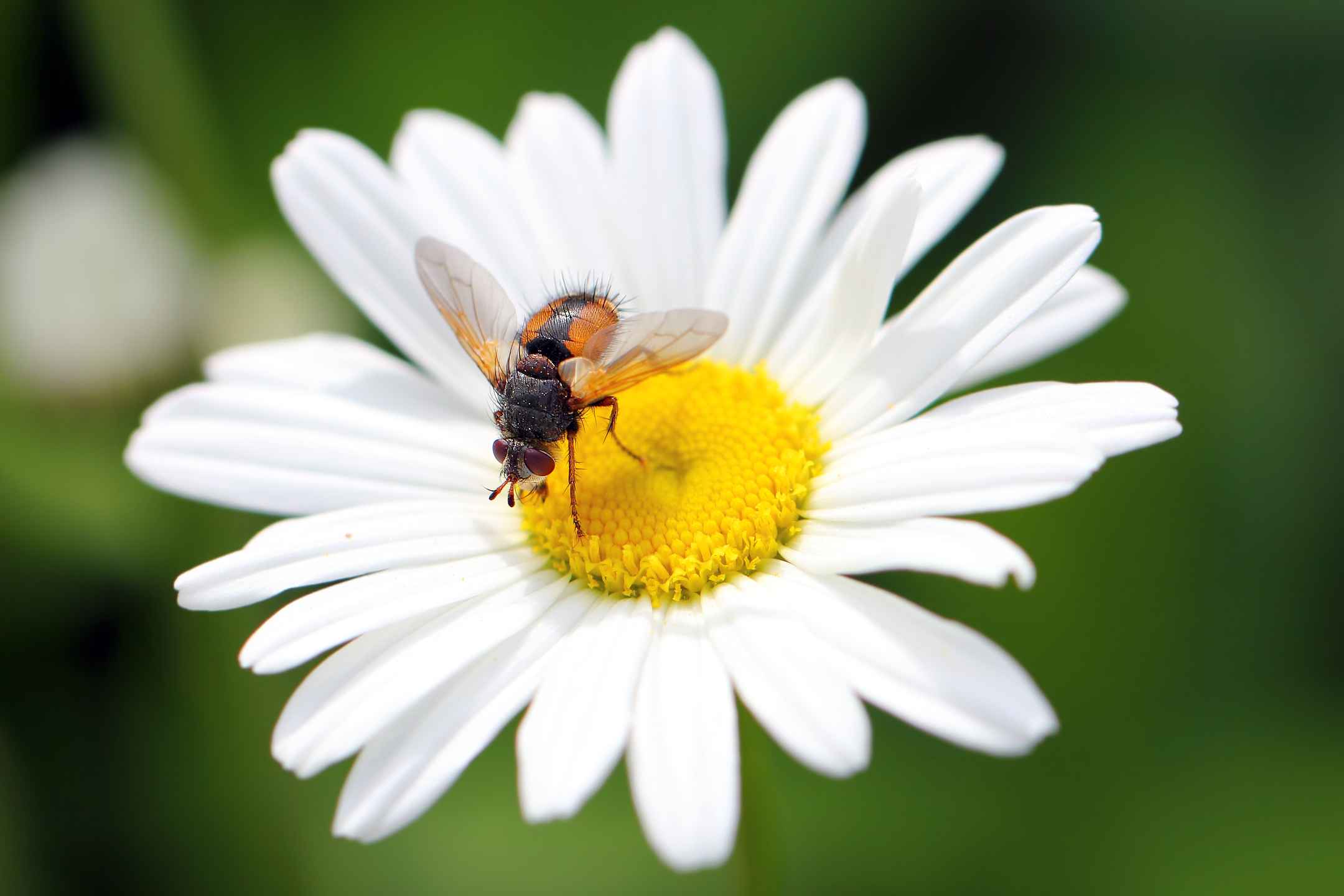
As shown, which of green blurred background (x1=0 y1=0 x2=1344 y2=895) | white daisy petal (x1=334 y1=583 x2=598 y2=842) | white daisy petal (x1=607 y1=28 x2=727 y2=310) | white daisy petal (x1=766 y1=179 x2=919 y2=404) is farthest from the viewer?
green blurred background (x1=0 y1=0 x2=1344 y2=895)

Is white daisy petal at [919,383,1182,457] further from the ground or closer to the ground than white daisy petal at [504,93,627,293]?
closer to the ground

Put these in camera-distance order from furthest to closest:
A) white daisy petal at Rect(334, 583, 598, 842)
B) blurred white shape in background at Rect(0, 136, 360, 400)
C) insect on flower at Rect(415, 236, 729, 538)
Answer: blurred white shape in background at Rect(0, 136, 360, 400) → insect on flower at Rect(415, 236, 729, 538) → white daisy petal at Rect(334, 583, 598, 842)

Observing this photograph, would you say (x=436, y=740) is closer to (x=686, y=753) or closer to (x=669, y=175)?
(x=686, y=753)

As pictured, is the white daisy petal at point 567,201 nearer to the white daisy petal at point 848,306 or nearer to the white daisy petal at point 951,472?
the white daisy petal at point 848,306

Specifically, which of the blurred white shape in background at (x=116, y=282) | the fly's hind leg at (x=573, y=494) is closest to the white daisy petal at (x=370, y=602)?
the fly's hind leg at (x=573, y=494)

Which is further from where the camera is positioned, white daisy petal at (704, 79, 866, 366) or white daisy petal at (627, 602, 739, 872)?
white daisy petal at (704, 79, 866, 366)

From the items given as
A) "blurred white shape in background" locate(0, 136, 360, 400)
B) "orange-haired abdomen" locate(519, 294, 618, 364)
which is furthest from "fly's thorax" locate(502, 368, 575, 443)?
"blurred white shape in background" locate(0, 136, 360, 400)

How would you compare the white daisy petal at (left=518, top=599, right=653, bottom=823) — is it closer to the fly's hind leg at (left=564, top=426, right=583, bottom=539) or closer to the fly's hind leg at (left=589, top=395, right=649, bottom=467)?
the fly's hind leg at (left=564, top=426, right=583, bottom=539)
